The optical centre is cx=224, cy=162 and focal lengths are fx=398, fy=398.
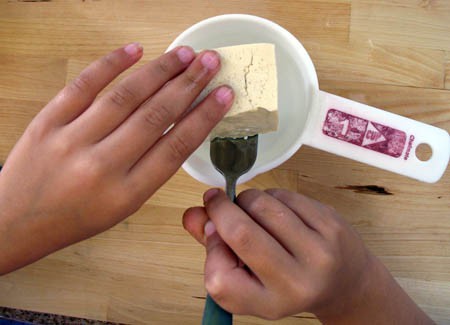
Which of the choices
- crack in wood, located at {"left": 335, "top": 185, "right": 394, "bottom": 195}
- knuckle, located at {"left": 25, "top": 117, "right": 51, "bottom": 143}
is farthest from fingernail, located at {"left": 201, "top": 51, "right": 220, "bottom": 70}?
crack in wood, located at {"left": 335, "top": 185, "right": 394, "bottom": 195}

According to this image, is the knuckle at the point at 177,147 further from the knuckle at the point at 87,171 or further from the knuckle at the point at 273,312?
the knuckle at the point at 273,312

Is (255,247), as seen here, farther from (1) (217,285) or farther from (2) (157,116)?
(2) (157,116)

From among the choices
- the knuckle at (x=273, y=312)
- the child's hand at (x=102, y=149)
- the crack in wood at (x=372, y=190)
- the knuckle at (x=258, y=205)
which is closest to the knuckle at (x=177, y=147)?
the child's hand at (x=102, y=149)

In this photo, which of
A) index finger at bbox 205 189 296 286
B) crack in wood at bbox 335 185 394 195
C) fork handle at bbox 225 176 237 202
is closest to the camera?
index finger at bbox 205 189 296 286

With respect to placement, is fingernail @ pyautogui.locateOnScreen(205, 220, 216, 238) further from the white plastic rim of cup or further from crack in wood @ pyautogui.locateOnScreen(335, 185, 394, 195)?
crack in wood @ pyautogui.locateOnScreen(335, 185, 394, 195)

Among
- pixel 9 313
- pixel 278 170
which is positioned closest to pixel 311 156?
pixel 278 170

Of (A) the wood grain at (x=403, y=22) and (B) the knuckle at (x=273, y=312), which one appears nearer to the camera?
(B) the knuckle at (x=273, y=312)
